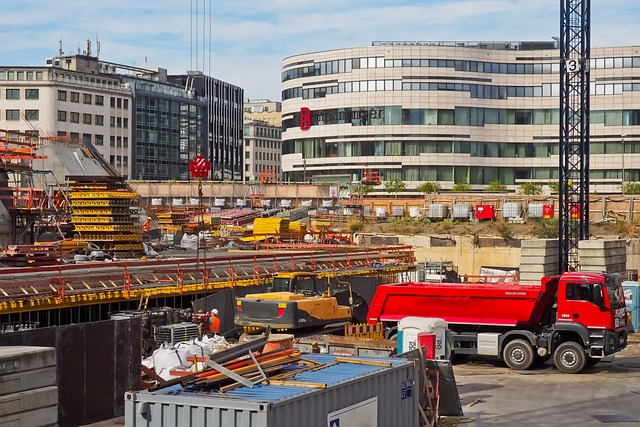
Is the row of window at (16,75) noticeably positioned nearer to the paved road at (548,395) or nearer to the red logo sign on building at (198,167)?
the red logo sign on building at (198,167)

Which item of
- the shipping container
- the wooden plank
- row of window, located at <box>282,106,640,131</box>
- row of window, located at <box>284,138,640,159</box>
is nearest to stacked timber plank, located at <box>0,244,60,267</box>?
the wooden plank

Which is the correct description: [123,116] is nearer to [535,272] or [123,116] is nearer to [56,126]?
[56,126]

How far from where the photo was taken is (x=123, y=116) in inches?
5246

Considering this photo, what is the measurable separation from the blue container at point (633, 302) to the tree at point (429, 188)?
2468 inches

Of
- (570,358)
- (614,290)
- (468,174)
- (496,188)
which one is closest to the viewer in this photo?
(570,358)

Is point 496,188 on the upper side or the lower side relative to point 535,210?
upper

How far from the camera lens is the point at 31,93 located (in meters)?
121

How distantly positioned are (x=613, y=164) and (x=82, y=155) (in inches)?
2257

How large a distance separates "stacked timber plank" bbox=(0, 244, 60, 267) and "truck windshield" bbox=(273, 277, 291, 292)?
31.8 feet

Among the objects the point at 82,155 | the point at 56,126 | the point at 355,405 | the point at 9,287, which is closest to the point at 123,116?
the point at 56,126

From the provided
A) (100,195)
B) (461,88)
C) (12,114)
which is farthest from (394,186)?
(100,195)

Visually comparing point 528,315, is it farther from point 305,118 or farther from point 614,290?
point 305,118

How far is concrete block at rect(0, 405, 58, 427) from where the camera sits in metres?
13.2

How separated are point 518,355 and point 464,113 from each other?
78.8 meters
